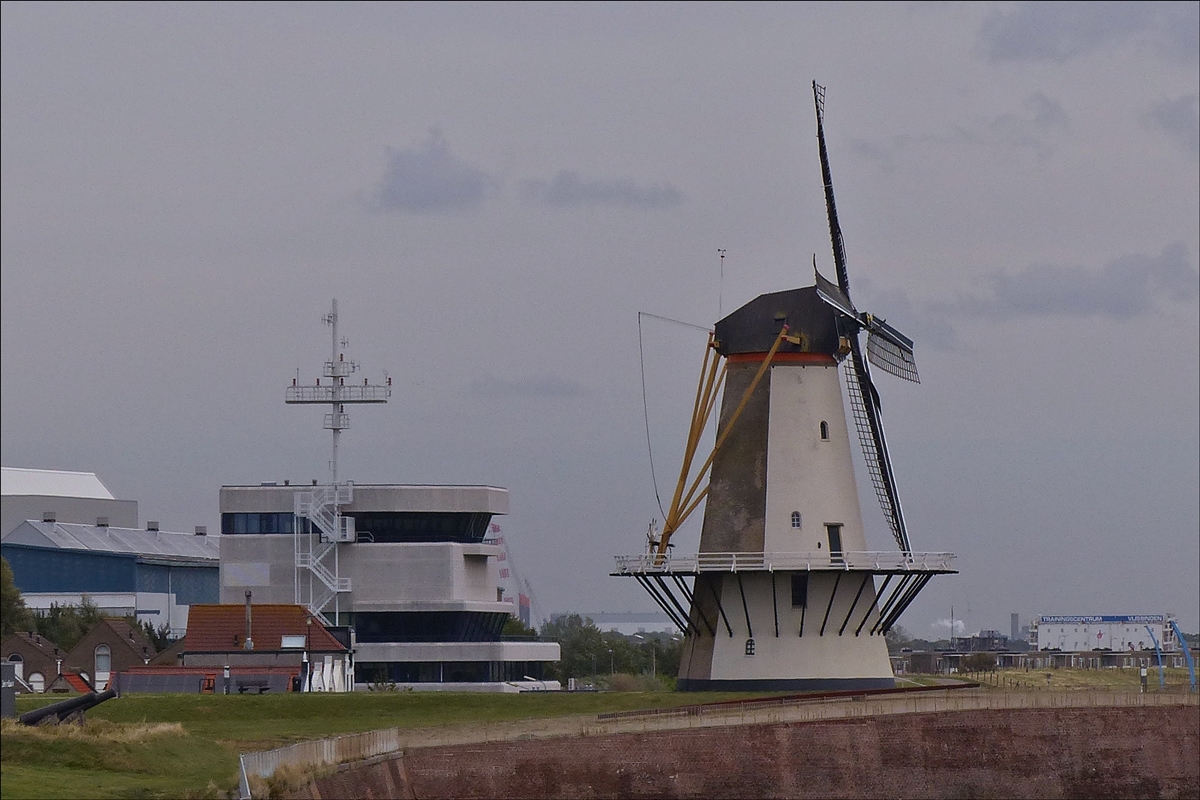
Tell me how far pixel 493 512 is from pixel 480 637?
628 cm

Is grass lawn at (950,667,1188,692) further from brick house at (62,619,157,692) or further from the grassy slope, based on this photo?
brick house at (62,619,157,692)

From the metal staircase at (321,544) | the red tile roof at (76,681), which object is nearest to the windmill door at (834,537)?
the red tile roof at (76,681)

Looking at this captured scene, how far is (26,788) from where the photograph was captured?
34875 millimetres

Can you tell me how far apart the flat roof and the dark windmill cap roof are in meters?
100

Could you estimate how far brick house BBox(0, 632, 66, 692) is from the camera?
105 m

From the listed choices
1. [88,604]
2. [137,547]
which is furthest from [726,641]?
[137,547]

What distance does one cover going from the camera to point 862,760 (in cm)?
5981

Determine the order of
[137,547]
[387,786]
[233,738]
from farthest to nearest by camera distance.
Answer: [137,547]
[233,738]
[387,786]

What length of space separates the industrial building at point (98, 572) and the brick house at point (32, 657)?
48.1m

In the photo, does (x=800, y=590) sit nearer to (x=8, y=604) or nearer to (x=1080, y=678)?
(x=1080, y=678)

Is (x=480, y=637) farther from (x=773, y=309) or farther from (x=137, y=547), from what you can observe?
(x=137, y=547)

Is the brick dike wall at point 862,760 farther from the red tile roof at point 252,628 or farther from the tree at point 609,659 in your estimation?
the tree at point 609,659

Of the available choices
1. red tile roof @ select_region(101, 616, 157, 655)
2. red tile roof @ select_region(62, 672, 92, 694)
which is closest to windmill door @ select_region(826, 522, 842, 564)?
red tile roof @ select_region(62, 672, 92, 694)

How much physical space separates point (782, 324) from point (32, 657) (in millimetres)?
52875
